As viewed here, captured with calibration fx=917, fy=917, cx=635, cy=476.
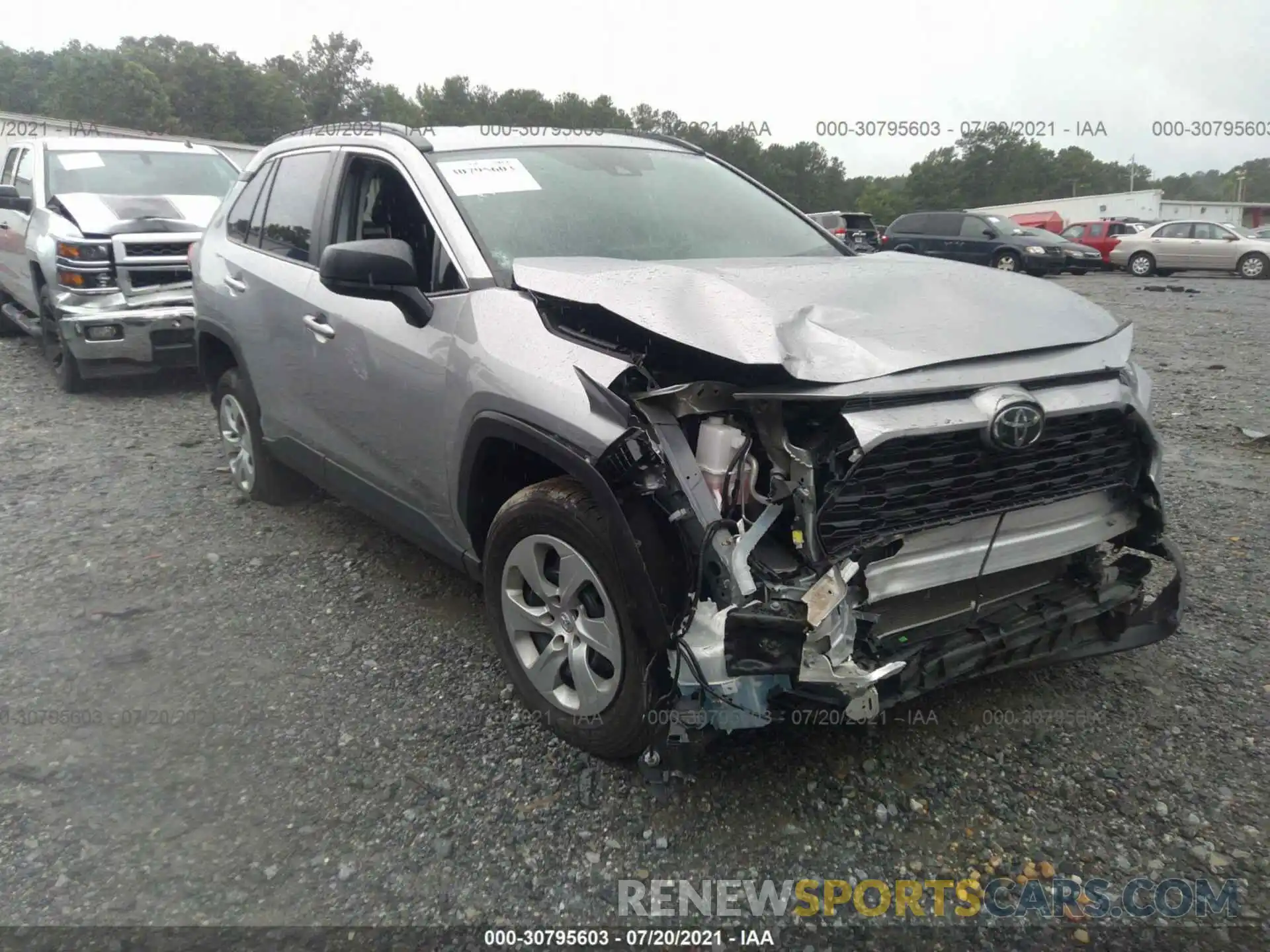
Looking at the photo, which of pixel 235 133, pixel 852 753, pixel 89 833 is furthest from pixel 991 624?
pixel 235 133

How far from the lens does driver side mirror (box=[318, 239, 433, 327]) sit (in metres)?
2.80

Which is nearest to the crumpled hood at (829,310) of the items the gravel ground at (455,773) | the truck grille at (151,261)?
the gravel ground at (455,773)

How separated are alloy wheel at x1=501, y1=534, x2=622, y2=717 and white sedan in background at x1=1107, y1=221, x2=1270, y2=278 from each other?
23.6 metres

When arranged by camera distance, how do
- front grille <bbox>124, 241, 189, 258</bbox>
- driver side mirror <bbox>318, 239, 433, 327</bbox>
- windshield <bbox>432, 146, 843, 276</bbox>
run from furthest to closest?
front grille <bbox>124, 241, 189, 258</bbox>
windshield <bbox>432, 146, 843, 276</bbox>
driver side mirror <bbox>318, 239, 433, 327</bbox>

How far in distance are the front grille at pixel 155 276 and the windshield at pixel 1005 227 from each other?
18.1 meters

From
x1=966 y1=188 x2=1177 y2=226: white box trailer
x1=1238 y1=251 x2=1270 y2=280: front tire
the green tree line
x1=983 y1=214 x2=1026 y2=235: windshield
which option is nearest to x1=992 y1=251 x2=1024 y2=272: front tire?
x1=983 y1=214 x2=1026 y2=235: windshield

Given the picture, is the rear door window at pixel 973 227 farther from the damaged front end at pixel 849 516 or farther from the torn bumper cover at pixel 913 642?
the damaged front end at pixel 849 516

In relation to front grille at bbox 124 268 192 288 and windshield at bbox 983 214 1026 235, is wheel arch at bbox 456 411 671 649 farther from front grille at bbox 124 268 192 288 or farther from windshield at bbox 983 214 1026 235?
windshield at bbox 983 214 1026 235

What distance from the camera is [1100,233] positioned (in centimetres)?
2470

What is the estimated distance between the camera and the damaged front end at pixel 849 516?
221 centimetres

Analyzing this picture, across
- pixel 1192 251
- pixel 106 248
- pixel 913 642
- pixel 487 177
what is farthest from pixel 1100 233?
pixel 913 642

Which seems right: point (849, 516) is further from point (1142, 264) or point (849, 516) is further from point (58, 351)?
point (1142, 264)

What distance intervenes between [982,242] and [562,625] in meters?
20.4

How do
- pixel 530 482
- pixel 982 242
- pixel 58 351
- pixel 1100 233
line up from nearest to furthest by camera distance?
1. pixel 530 482
2. pixel 58 351
3. pixel 982 242
4. pixel 1100 233
